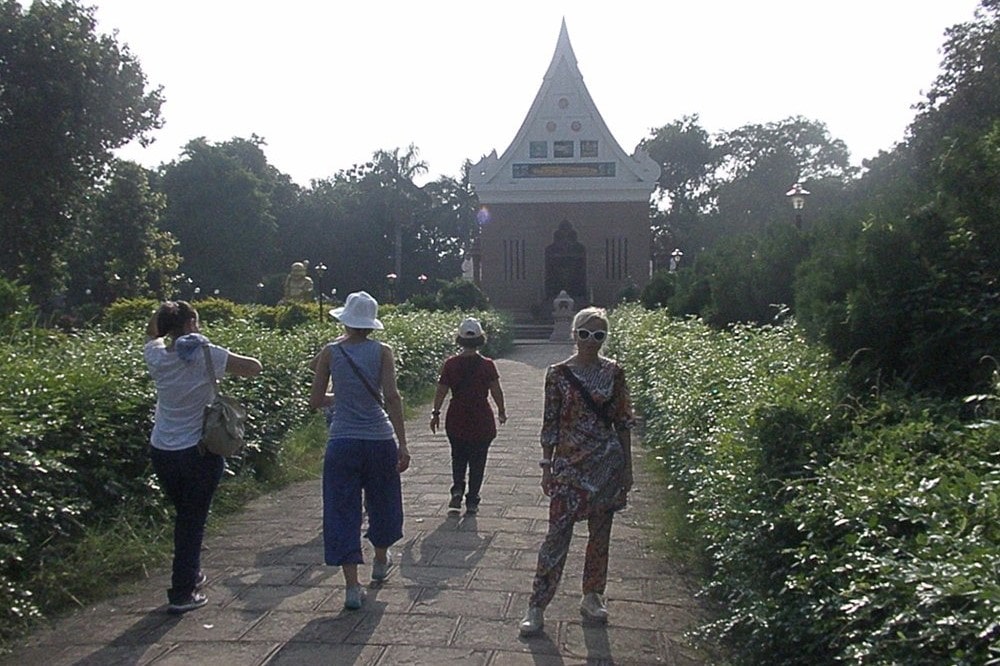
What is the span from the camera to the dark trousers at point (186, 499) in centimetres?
487

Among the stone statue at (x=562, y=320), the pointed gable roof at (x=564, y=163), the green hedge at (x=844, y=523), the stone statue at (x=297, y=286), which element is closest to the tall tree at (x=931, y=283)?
the green hedge at (x=844, y=523)

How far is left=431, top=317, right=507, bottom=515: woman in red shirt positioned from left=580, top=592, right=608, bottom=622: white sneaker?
2.53m

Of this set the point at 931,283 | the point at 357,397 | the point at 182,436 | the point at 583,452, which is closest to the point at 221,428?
the point at 182,436

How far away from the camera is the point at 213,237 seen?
5484 centimetres

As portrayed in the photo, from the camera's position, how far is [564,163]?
147 ft

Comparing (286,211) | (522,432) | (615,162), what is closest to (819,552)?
(522,432)

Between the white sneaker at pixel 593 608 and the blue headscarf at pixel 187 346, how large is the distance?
228cm

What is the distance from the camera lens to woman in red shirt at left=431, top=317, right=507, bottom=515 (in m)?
7.32

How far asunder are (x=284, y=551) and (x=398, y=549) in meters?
0.70

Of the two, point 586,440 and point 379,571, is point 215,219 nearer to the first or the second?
point 379,571

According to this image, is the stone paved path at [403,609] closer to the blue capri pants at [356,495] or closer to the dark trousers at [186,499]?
the dark trousers at [186,499]

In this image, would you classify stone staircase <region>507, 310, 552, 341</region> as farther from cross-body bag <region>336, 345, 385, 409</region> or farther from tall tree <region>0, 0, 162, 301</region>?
cross-body bag <region>336, 345, 385, 409</region>

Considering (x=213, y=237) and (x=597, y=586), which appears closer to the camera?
(x=597, y=586)

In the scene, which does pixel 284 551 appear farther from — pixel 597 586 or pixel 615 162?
pixel 615 162
